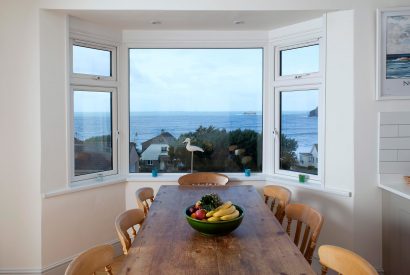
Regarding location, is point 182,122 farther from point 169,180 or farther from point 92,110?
point 92,110

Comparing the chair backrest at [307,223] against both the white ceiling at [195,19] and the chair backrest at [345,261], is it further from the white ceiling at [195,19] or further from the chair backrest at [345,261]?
the white ceiling at [195,19]

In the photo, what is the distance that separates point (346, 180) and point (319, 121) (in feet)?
2.06

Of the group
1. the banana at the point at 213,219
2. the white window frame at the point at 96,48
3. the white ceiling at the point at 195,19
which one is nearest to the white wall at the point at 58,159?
the white window frame at the point at 96,48

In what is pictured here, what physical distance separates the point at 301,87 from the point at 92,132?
223cm

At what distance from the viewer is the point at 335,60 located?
10.8ft

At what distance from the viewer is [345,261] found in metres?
1.69

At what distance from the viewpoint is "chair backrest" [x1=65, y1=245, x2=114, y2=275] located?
159cm

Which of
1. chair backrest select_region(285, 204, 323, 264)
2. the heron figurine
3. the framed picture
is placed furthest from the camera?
the heron figurine

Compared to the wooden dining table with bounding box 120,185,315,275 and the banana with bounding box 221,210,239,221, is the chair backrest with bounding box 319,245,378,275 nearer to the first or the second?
the wooden dining table with bounding box 120,185,315,275

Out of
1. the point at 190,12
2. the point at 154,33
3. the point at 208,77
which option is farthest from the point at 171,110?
the point at 190,12

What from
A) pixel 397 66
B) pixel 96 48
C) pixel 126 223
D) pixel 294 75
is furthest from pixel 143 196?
pixel 397 66

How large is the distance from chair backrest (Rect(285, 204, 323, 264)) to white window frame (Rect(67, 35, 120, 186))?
84.6 inches

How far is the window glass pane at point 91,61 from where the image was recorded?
3.67 metres

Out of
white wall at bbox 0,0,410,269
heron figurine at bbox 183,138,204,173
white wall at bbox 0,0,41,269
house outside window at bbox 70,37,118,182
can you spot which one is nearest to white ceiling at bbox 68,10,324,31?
white wall at bbox 0,0,410,269
